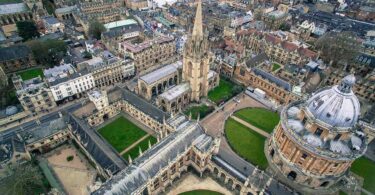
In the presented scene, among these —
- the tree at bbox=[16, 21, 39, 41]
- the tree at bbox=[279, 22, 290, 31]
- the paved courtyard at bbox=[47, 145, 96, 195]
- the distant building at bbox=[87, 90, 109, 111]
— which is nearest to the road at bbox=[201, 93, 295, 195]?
the distant building at bbox=[87, 90, 109, 111]

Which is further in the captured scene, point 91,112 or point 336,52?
point 336,52

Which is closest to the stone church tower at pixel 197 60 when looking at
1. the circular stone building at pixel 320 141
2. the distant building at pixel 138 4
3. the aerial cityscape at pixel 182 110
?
the aerial cityscape at pixel 182 110

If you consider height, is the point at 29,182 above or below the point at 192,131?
below

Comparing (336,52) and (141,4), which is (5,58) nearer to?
(141,4)

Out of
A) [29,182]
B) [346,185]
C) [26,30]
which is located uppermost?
[26,30]

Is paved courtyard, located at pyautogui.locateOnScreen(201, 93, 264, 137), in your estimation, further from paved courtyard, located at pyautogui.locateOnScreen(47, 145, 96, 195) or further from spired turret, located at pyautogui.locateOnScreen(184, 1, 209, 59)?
paved courtyard, located at pyautogui.locateOnScreen(47, 145, 96, 195)

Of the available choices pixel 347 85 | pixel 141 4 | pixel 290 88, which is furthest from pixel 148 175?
pixel 141 4

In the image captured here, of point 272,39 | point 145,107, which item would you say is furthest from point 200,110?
point 272,39

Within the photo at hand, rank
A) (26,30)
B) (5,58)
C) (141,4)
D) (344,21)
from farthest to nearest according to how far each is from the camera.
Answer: (141,4) → (344,21) → (26,30) → (5,58)
